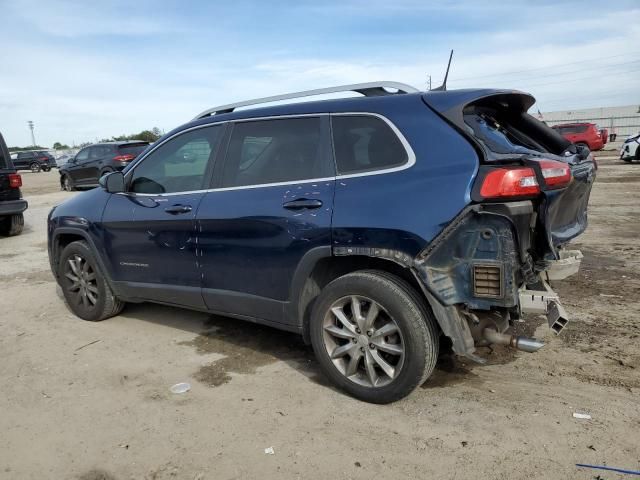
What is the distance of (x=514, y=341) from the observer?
3055mm

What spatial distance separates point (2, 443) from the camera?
3016mm

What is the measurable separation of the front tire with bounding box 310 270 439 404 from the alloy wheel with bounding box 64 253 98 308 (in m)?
2.63

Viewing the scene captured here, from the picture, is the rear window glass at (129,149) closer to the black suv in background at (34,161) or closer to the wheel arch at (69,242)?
the wheel arch at (69,242)

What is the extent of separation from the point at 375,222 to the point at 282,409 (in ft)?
4.29

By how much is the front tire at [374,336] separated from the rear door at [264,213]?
337 mm

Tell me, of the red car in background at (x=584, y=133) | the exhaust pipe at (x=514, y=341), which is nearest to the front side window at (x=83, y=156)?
the exhaust pipe at (x=514, y=341)

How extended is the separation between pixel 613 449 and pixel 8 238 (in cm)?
1070

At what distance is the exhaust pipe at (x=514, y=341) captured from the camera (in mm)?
3037

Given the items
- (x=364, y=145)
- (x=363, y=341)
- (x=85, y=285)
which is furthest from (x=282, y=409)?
(x=85, y=285)

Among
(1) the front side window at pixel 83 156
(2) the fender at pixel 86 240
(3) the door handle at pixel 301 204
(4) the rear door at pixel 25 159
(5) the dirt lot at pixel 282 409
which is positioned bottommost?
(5) the dirt lot at pixel 282 409

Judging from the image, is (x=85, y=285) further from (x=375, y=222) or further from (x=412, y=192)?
(x=412, y=192)

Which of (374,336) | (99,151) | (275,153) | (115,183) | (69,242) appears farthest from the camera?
(99,151)

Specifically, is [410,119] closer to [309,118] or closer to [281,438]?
[309,118]

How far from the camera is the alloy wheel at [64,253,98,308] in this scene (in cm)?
497
